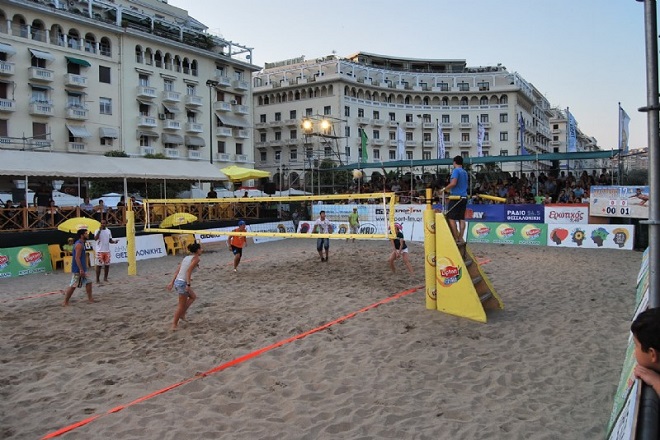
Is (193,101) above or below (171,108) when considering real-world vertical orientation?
above

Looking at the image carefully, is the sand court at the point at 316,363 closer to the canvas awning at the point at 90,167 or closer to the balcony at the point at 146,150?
the canvas awning at the point at 90,167

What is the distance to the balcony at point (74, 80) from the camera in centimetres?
3700

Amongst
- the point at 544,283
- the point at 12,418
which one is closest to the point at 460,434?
the point at 12,418

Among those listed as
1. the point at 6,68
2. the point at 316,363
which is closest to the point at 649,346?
the point at 316,363

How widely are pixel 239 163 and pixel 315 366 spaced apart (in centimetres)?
4618

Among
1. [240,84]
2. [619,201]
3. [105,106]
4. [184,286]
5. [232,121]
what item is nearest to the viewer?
[184,286]

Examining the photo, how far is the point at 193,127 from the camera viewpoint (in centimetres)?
4562

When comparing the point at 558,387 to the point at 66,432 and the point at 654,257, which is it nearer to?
the point at 654,257

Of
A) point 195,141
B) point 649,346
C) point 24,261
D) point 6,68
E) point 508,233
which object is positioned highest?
point 6,68

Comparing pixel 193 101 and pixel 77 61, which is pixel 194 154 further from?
pixel 77 61

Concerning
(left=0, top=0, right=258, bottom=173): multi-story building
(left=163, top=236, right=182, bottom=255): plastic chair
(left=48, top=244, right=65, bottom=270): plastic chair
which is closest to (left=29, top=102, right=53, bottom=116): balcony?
(left=0, top=0, right=258, bottom=173): multi-story building

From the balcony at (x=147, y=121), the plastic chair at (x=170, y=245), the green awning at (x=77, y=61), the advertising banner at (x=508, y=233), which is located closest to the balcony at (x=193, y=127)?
the balcony at (x=147, y=121)

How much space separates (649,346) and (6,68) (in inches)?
1649

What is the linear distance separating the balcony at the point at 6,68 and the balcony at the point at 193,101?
48.3 feet
